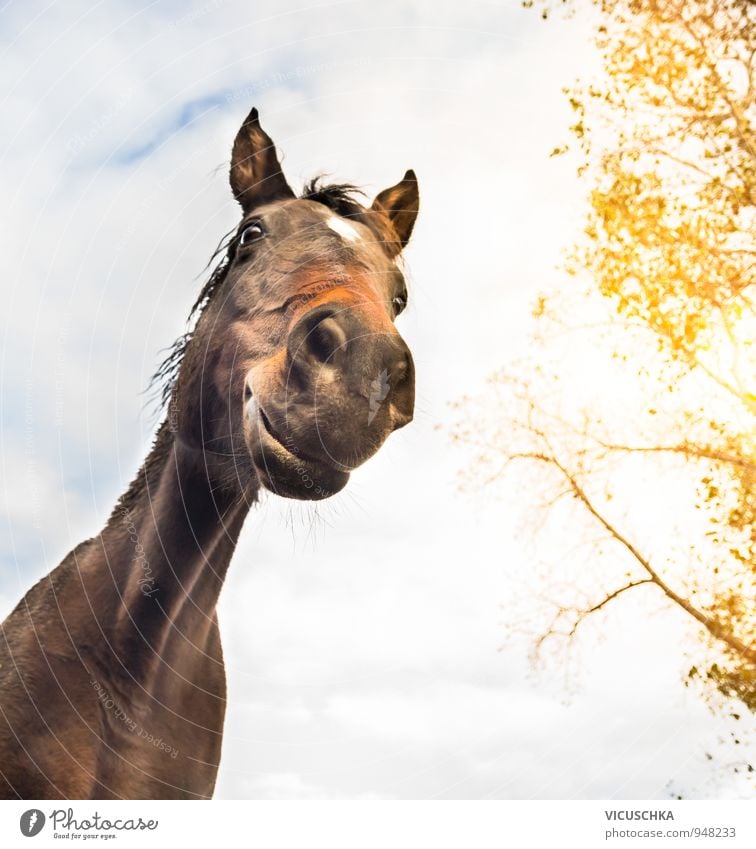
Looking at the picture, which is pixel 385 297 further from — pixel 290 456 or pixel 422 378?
pixel 422 378

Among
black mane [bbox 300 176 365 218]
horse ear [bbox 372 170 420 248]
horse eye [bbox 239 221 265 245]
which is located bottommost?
horse eye [bbox 239 221 265 245]

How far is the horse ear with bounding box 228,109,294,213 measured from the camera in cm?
258

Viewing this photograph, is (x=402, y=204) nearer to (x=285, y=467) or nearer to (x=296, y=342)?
(x=296, y=342)

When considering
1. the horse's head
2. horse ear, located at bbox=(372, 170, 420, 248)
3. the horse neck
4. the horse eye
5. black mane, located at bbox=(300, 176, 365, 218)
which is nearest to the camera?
the horse's head

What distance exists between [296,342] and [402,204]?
3.86 ft

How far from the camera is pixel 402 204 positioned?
2.94m

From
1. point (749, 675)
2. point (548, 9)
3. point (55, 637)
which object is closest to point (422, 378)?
point (55, 637)

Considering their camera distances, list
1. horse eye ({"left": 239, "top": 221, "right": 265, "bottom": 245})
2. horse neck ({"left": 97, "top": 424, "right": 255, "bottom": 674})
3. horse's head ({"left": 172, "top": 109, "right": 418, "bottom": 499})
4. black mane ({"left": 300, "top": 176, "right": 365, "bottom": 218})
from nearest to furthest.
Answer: horse's head ({"left": 172, "top": 109, "right": 418, "bottom": 499}) → horse neck ({"left": 97, "top": 424, "right": 255, "bottom": 674}) → horse eye ({"left": 239, "top": 221, "right": 265, "bottom": 245}) → black mane ({"left": 300, "top": 176, "right": 365, "bottom": 218})

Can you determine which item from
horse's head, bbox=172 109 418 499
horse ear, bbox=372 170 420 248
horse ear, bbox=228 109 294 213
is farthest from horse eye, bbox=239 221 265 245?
horse ear, bbox=372 170 420 248

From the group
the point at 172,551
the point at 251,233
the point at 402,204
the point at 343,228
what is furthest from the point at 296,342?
the point at 402,204

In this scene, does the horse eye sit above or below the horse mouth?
above

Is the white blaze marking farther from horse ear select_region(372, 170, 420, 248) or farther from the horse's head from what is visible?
horse ear select_region(372, 170, 420, 248)

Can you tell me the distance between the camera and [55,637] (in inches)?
90.0

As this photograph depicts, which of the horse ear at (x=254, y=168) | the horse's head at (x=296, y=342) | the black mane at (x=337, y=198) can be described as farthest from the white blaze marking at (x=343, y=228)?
the horse ear at (x=254, y=168)
